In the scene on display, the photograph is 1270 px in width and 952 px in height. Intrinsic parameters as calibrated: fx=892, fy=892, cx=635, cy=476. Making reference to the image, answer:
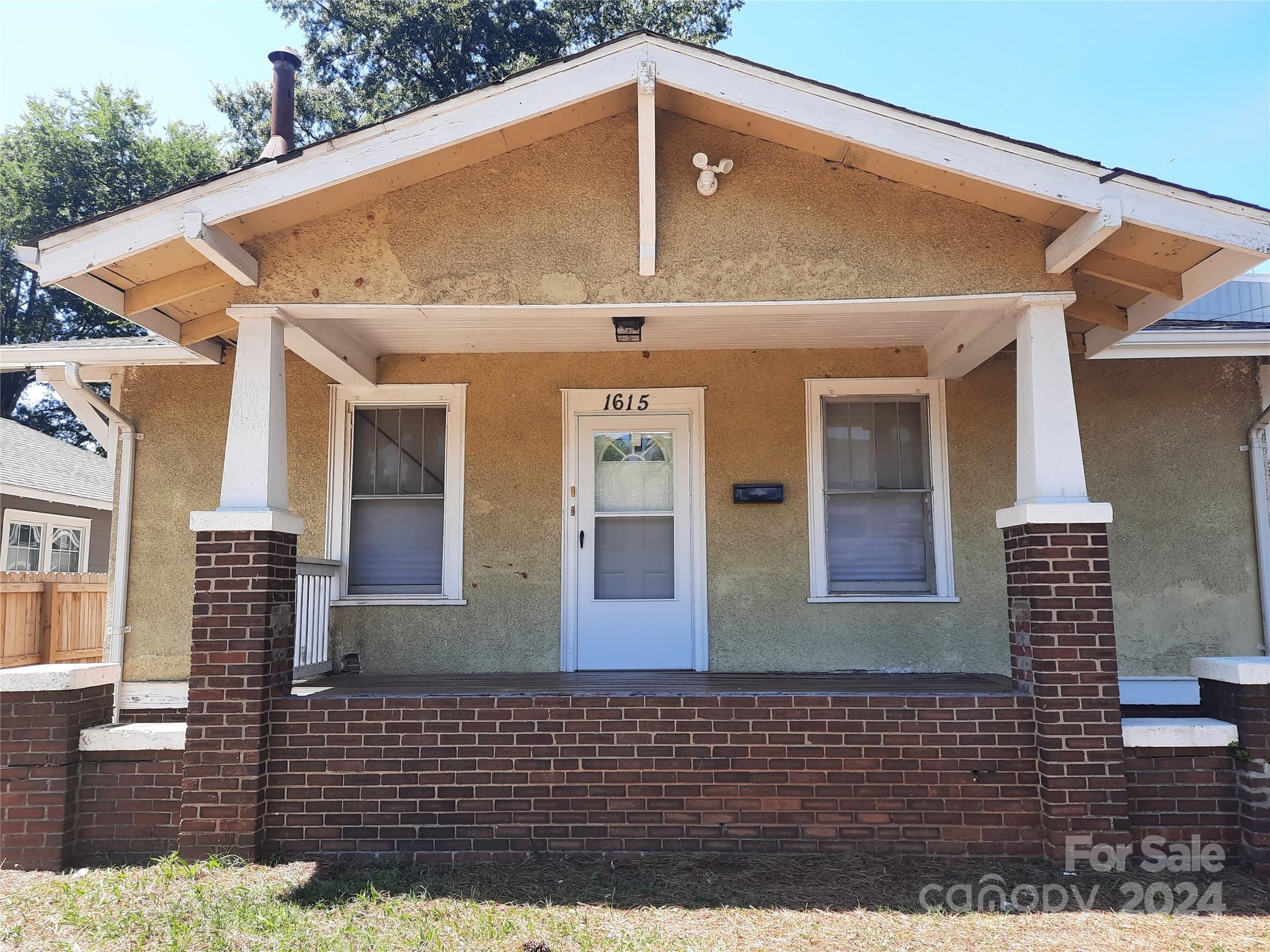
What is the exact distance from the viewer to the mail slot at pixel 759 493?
6.64 metres

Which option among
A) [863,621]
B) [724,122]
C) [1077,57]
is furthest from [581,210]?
[1077,57]

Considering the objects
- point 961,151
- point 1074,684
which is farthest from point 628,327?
point 1074,684

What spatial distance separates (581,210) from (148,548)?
434cm

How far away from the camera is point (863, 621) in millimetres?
6590

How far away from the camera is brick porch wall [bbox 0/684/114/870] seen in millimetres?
4633

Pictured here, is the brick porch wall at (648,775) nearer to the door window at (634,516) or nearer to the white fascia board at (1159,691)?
the door window at (634,516)

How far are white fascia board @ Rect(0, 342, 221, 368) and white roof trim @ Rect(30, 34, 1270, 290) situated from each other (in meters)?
1.84

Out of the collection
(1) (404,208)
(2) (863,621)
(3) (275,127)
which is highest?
(3) (275,127)

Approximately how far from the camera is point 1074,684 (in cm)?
459

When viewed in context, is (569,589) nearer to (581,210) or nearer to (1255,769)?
(581,210)

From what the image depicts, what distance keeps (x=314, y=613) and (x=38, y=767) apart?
1.88 m

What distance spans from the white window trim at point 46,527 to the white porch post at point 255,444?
10.4 metres

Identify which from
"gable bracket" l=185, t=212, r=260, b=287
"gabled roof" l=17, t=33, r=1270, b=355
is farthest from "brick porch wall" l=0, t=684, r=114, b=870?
"gable bracket" l=185, t=212, r=260, b=287

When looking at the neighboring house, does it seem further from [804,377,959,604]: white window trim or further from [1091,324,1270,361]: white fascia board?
[1091,324,1270,361]: white fascia board
